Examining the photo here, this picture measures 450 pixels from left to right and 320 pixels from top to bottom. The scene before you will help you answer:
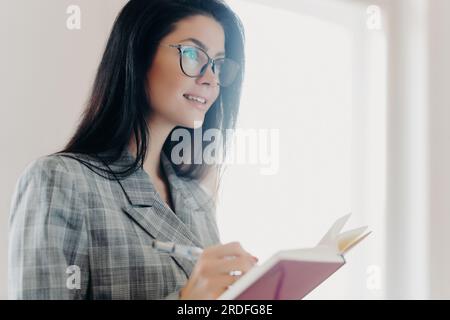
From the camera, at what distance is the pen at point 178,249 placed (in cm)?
97

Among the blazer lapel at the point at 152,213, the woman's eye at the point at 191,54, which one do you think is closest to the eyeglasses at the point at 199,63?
the woman's eye at the point at 191,54

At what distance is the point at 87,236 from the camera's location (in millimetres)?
958

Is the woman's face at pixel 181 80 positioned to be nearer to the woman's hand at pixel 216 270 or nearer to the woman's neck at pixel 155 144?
the woman's neck at pixel 155 144

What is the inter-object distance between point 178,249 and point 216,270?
3.3 inches

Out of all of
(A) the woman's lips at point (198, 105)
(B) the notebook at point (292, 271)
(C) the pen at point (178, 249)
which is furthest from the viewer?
(A) the woman's lips at point (198, 105)

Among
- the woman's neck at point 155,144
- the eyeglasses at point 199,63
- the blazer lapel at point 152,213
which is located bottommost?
the blazer lapel at point 152,213

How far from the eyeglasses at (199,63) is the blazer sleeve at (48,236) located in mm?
246

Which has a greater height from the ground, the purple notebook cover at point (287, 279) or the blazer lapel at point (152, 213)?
the blazer lapel at point (152, 213)

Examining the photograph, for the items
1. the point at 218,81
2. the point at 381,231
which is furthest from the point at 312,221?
the point at 218,81

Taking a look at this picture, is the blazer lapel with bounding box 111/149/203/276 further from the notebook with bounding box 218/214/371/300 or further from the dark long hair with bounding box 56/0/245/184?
the notebook with bounding box 218/214/371/300

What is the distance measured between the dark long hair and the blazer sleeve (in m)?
0.06

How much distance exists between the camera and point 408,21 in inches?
50.5

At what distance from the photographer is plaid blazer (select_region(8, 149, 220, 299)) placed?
0.93 m

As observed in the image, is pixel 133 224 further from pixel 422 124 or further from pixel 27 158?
pixel 422 124
